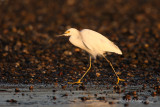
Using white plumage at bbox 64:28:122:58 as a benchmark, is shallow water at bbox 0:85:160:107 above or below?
below

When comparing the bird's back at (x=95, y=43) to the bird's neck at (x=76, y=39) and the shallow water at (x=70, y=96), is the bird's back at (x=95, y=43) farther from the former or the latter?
the shallow water at (x=70, y=96)

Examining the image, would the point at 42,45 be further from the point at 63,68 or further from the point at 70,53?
the point at 63,68

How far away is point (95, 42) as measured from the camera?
A: 13062 mm

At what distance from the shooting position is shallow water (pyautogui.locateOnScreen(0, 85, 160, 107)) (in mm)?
9211

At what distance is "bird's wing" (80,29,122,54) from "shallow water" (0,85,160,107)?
5.41 ft

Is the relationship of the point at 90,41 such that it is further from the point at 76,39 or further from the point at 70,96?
the point at 70,96

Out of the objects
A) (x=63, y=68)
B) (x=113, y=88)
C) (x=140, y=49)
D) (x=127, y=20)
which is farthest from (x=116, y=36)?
(x=113, y=88)

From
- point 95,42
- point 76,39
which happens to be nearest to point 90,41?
point 95,42

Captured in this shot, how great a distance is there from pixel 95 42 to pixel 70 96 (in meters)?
3.21

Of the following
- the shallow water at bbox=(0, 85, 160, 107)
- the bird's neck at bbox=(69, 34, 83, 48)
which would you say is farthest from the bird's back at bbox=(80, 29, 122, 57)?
the shallow water at bbox=(0, 85, 160, 107)

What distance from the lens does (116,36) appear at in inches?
869

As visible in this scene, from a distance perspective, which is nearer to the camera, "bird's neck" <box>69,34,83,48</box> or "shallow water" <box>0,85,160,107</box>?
"shallow water" <box>0,85,160,107</box>

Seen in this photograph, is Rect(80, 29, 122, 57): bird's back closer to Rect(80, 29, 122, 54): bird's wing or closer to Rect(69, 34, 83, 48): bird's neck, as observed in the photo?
Rect(80, 29, 122, 54): bird's wing

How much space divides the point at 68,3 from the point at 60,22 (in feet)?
22.5
